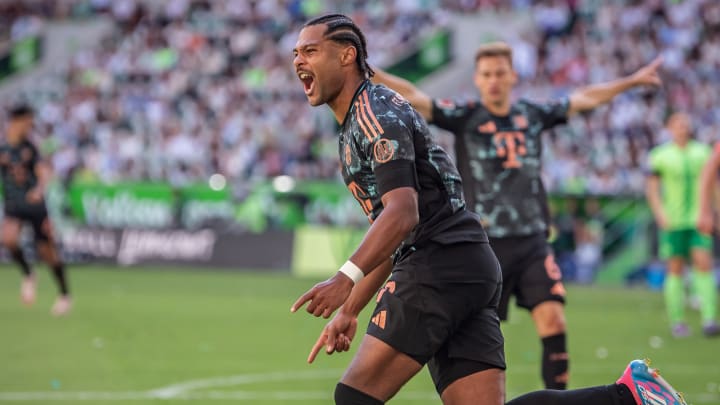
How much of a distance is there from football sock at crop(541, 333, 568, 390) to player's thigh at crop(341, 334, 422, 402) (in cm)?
305

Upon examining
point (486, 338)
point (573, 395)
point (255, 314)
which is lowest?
point (255, 314)

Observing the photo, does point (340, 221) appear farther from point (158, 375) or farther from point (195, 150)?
point (158, 375)

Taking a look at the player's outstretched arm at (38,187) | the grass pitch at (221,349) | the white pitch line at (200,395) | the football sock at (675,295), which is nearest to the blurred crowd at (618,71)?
the grass pitch at (221,349)

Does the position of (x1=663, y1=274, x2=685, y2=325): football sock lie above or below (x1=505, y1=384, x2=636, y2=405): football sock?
below

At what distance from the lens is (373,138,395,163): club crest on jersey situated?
15.4 feet

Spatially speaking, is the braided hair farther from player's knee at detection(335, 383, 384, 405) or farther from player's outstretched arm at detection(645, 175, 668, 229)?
player's outstretched arm at detection(645, 175, 668, 229)

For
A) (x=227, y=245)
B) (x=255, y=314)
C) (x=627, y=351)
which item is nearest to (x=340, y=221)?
(x=227, y=245)

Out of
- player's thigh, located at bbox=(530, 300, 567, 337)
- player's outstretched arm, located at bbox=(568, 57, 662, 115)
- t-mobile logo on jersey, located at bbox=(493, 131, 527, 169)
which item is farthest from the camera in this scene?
player's outstretched arm, located at bbox=(568, 57, 662, 115)

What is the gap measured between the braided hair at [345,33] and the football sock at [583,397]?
68.1 inches

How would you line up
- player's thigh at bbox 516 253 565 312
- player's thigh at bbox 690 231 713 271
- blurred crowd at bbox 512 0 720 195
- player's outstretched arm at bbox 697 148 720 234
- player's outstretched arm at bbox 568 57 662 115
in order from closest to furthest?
player's thigh at bbox 516 253 565 312
player's outstretched arm at bbox 568 57 662 115
player's outstretched arm at bbox 697 148 720 234
player's thigh at bbox 690 231 713 271
blurred crowd at bbox 512 0 720 195

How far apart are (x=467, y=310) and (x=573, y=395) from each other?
864 millimetres

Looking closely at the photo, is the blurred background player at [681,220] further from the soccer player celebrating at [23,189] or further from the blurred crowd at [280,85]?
the blurred crowd at [280,85]

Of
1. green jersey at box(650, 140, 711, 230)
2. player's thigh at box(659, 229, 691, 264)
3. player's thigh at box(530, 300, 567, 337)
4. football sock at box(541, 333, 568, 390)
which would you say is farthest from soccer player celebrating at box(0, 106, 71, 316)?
football sock at box(541, 333, 568, 390)

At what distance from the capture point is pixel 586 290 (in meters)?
20.2
